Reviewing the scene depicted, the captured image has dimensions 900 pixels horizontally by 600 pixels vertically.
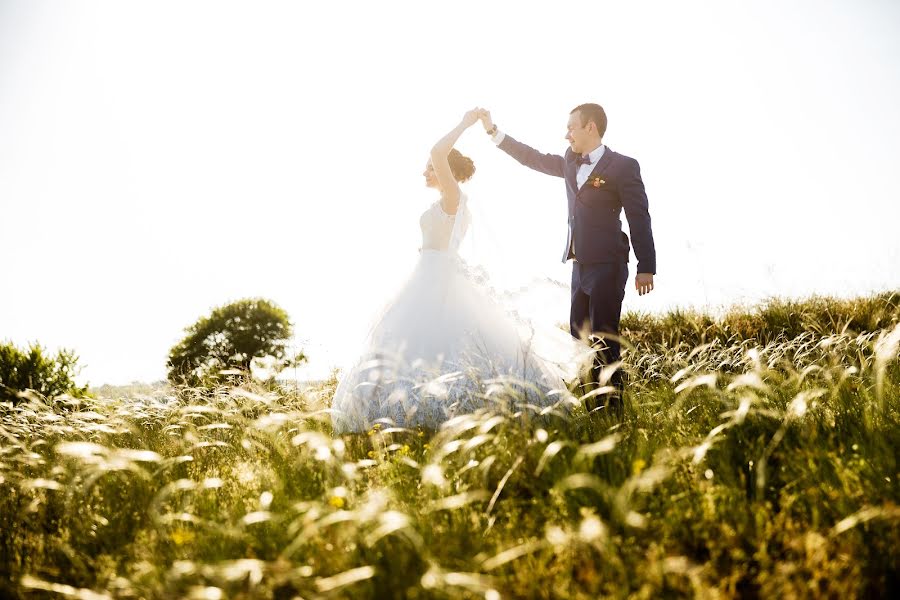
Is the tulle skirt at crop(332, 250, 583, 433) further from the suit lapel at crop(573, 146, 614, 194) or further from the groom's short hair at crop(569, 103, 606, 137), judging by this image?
the groom's short hair at crop(569, 103, 606, 137)

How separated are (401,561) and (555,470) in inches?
35.9

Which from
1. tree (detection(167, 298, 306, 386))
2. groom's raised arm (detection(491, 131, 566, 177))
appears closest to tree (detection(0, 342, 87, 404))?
tree (detection(167, 298, 306, 386))

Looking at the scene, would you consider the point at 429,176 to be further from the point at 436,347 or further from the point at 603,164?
the point at 436,347

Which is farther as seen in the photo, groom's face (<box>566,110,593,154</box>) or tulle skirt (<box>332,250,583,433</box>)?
groom's face (<box>566,110,593,154</box>)

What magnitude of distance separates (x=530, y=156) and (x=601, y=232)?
1.59 m

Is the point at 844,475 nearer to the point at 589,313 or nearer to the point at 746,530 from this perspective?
the point at 746,530

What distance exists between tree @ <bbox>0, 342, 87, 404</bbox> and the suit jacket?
8.16 m

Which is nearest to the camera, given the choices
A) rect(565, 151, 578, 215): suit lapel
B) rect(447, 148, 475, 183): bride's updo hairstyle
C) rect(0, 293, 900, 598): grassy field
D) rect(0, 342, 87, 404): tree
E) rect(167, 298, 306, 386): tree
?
rect(0, 293, 900, 598): grassy field

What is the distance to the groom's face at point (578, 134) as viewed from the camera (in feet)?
16.6

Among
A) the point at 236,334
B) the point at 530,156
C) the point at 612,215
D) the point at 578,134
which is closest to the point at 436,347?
the point at 612,215

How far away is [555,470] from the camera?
7.88 ft

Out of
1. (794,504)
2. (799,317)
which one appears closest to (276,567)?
(794,504)

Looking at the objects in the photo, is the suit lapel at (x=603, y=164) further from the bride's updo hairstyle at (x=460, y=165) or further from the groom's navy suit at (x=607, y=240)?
the bride's updo hairstyle at (x=460, y=165)

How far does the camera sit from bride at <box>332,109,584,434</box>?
165 inches
